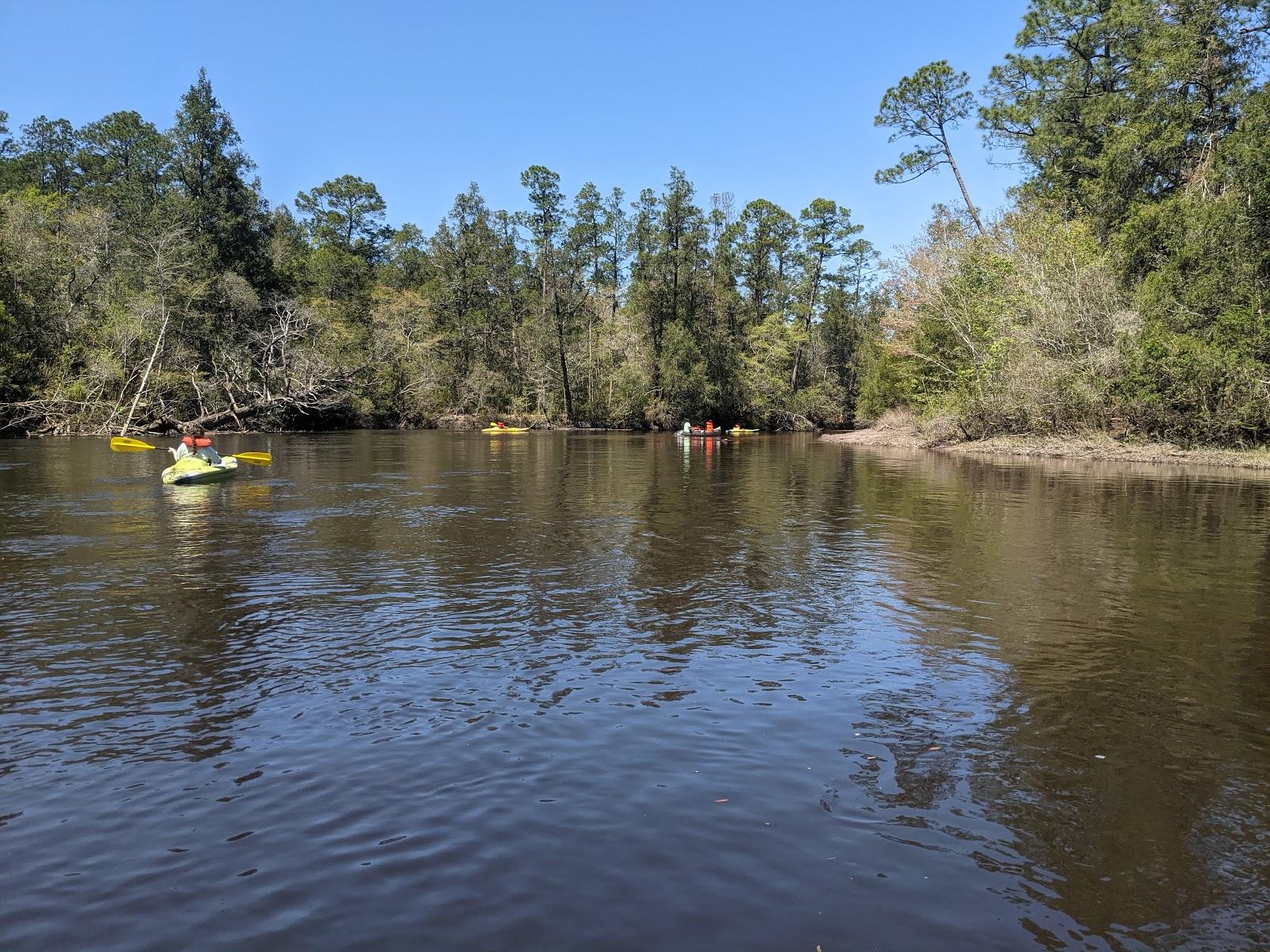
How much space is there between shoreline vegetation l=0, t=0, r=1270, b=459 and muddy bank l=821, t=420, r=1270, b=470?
29 centimetres

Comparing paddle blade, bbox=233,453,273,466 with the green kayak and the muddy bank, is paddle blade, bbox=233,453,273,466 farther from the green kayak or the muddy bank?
the muddy bank

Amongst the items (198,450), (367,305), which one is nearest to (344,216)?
(367,305)

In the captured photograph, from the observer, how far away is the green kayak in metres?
24.3

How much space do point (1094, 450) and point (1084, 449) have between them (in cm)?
51

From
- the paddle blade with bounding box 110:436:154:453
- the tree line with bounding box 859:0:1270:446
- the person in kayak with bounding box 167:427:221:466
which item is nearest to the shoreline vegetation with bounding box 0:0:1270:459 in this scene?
the tree line with bounding box 859:0:1270:446

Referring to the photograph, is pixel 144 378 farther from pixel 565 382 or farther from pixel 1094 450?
pixel 1094 450

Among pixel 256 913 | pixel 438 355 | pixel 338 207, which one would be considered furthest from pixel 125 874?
pixel 338 207

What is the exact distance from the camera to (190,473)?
80.2 feet

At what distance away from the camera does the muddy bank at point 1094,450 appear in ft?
108

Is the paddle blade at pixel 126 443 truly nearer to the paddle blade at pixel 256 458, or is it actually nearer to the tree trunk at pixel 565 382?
the paddle blade at pixel 256 458

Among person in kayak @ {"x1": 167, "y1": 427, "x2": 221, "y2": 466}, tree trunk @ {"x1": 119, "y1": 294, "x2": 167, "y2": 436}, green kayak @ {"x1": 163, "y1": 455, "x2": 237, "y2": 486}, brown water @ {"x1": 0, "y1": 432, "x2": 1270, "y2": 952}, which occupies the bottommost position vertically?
brown water @ {"x1": 0, "y1": 432, "x2": 1270, "y2": 952}

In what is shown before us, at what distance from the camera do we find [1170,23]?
4125 cm

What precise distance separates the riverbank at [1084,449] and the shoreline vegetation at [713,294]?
12.2 inches

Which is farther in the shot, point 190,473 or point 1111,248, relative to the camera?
point 1111,248
